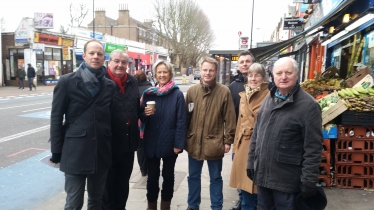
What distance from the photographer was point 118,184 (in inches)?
136

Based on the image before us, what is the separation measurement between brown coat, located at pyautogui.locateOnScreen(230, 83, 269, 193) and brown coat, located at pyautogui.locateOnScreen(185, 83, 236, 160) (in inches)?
5.5

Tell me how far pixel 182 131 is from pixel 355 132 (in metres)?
2.66

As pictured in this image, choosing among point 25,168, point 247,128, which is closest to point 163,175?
point 247,128

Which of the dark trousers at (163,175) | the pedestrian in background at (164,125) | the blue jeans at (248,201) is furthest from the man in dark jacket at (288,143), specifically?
the dark trousers at (163,175)

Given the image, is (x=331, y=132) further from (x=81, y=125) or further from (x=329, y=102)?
(x=81, y=125)

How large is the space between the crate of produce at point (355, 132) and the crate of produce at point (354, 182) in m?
0.59

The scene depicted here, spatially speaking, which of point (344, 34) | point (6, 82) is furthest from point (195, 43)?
point (344, 34)

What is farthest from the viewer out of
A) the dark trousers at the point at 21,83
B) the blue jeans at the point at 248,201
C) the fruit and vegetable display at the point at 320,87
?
the dark trousers at the point at 21,83

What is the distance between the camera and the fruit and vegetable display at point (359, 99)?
14.4 ft

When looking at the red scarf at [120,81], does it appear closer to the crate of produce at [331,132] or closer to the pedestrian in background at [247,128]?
the pedestrian in background at [247,128]

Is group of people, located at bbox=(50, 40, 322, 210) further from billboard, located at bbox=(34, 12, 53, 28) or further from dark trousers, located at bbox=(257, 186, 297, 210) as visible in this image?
billboard, located at bbox=(34, 12, 53, 28)

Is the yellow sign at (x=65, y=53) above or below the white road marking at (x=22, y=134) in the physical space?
above

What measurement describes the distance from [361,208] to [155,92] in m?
2.87

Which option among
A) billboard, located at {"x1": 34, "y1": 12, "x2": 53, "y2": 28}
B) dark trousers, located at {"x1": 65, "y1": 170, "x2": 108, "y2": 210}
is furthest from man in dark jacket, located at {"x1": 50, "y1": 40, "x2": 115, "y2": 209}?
billboard, located at {"x1": 34, "y1": 12, "x2": 53, "y2": 28}
